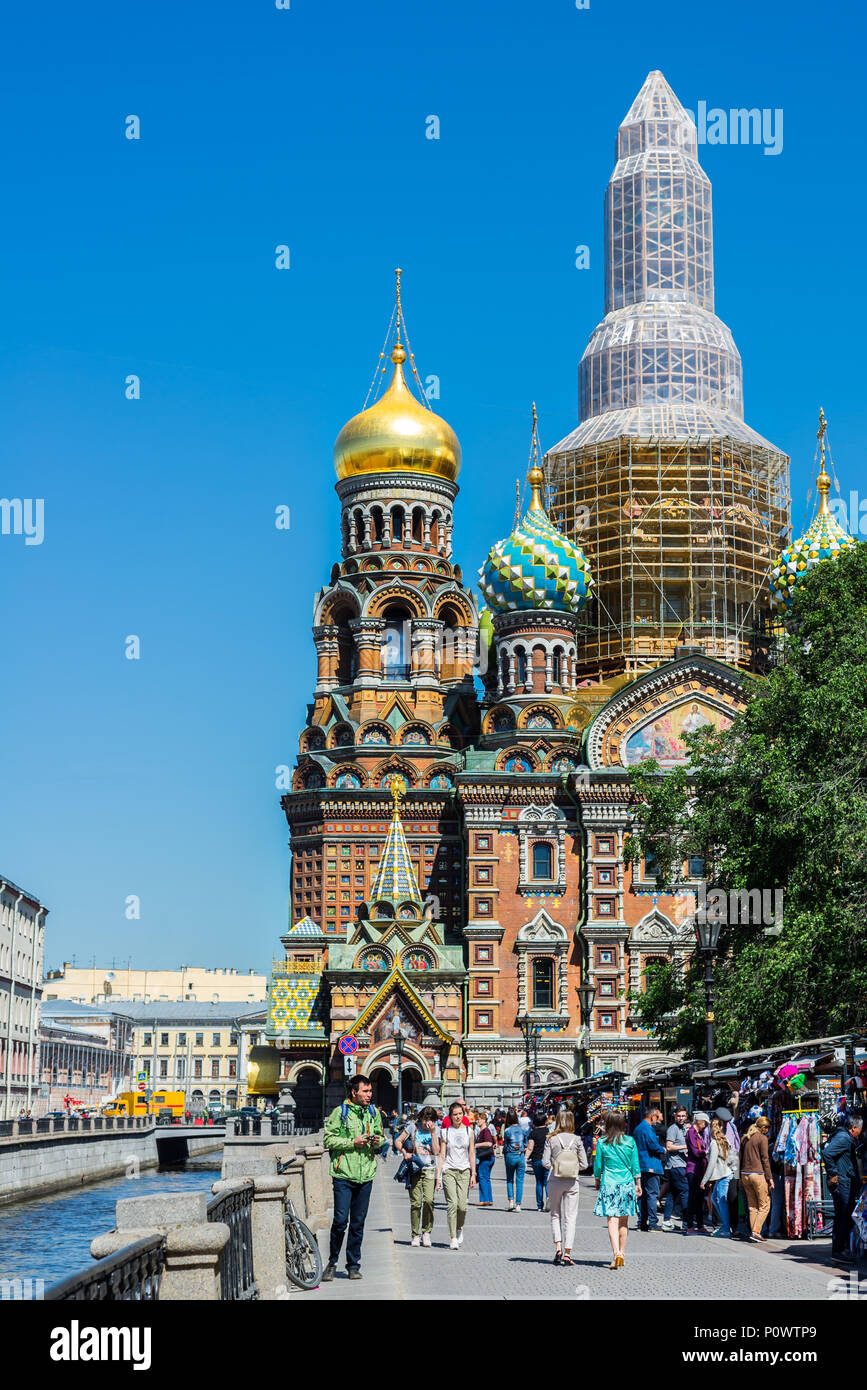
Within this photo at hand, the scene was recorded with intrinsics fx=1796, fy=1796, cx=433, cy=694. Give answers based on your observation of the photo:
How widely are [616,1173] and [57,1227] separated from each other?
80.9 ft

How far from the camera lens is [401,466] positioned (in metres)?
66.6

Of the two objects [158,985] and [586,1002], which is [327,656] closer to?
[586,1002]

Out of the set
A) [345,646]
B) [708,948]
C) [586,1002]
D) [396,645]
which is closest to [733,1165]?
[708,948]

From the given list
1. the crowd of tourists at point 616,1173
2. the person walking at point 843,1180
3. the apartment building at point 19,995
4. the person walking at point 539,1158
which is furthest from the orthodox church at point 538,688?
the person walking at point 843,1180

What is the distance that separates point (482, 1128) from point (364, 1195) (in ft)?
34.8

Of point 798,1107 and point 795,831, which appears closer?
point 798,1107

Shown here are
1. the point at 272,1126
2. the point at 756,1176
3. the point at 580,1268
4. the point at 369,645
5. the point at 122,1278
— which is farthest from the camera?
the point at 369,645

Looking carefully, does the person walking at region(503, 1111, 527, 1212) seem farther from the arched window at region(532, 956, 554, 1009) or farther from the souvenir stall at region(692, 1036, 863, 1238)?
the arched window at region(532, 956, 554, 1009)

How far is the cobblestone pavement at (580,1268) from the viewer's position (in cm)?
1382

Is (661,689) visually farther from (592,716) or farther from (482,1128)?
(482,1128)

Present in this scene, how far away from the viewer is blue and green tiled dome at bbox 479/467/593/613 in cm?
6059

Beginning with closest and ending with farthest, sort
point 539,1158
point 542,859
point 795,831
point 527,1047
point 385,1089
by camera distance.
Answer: point 539,1158, point 795,831, point 527,1047, point 385,1089, point 542,859

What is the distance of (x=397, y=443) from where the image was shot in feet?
218
